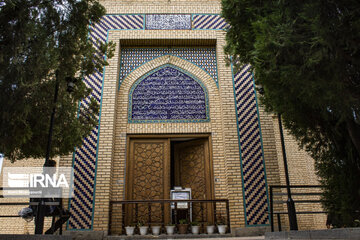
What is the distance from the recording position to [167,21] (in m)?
8.60

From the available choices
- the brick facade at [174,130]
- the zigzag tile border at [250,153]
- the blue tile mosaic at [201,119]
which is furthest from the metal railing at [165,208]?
the zigzag tile border at [250,153]

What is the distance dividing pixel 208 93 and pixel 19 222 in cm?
552

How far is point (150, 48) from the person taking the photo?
28.1 ft

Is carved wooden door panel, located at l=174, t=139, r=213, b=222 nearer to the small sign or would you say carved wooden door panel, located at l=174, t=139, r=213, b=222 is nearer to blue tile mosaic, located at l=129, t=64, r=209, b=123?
the small sign

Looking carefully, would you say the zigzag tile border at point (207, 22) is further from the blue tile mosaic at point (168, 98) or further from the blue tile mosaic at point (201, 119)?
the blue tile mosaic at point (168, 98)

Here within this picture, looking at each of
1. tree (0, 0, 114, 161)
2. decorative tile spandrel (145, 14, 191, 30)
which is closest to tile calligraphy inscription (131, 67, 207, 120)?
decorative tile spandrel (145, 14, 191, 30)

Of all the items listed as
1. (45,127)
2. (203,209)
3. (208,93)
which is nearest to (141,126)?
(208,93)

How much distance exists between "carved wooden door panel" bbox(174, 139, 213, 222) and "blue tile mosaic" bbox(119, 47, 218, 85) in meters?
2.04

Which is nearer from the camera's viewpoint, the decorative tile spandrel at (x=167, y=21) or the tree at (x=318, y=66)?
the tree at (x=318, y=66)

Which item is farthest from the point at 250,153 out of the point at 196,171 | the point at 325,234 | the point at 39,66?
the point at 39,66

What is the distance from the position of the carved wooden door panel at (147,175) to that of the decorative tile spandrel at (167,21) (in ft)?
10.3

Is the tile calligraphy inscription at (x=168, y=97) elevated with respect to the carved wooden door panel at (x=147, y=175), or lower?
A: elevated

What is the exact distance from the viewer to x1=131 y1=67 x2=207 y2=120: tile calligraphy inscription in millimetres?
7840

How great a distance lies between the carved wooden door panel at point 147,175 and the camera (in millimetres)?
7141
